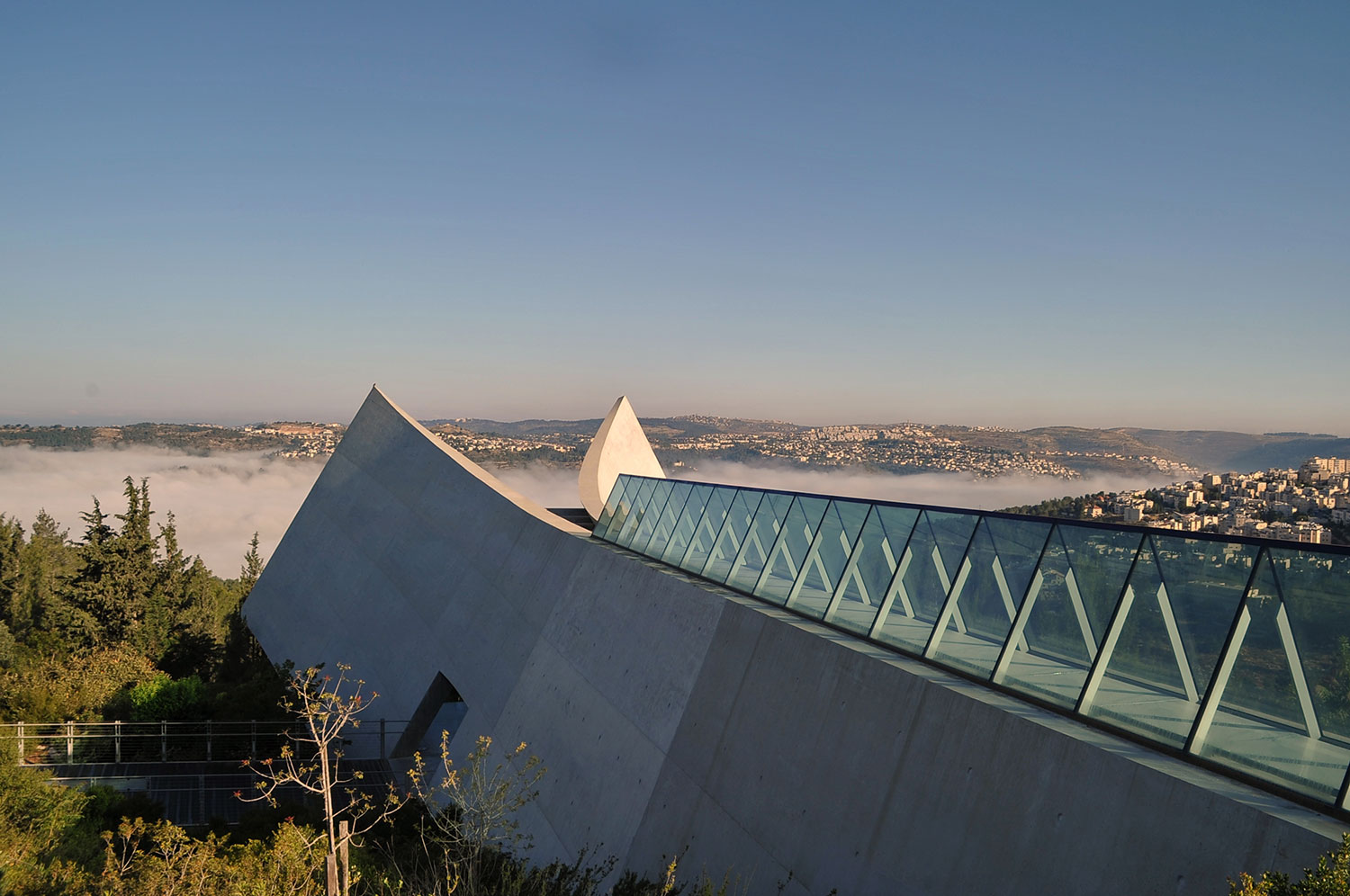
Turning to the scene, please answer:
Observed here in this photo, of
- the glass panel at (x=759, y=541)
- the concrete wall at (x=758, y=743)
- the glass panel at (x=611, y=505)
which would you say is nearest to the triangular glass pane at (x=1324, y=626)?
the concrete wall at (x=758, y=743)

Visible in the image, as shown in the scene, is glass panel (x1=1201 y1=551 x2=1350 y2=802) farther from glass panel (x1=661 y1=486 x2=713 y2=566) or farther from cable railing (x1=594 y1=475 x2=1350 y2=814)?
glass panel (x1=661 y1=486 x2=713 y2=566)

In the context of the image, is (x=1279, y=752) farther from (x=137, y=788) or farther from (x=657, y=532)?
(x=137, y=788)

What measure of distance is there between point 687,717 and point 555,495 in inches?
3250

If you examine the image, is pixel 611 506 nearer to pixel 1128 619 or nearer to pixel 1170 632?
pixel 1128 619

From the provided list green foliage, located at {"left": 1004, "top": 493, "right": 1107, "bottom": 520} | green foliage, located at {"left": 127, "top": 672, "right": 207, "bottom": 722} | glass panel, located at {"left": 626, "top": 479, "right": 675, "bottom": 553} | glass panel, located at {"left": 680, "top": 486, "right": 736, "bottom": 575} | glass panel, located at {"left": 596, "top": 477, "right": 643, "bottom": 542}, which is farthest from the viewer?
green foliage, located at {"left": 127, "top": 672, "right": 207, "bottom": 722}

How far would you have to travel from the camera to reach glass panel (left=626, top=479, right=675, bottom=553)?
682 inches

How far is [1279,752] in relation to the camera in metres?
5.57

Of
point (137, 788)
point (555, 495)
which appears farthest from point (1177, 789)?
point (555, 495)

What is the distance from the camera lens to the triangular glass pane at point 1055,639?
7.21 metres

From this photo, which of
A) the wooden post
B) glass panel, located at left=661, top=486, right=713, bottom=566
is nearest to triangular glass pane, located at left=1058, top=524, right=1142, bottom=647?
the wooden post

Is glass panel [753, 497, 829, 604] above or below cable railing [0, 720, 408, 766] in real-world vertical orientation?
above

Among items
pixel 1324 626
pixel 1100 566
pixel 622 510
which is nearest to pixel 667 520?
pixel 622 510

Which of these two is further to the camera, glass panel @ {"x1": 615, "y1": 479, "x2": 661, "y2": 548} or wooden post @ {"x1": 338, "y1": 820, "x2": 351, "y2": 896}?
glass panel @ {"x1": 615, "y1": 479, "x2": 661, "y2": 548}

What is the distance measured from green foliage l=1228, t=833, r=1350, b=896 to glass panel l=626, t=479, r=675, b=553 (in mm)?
13142
